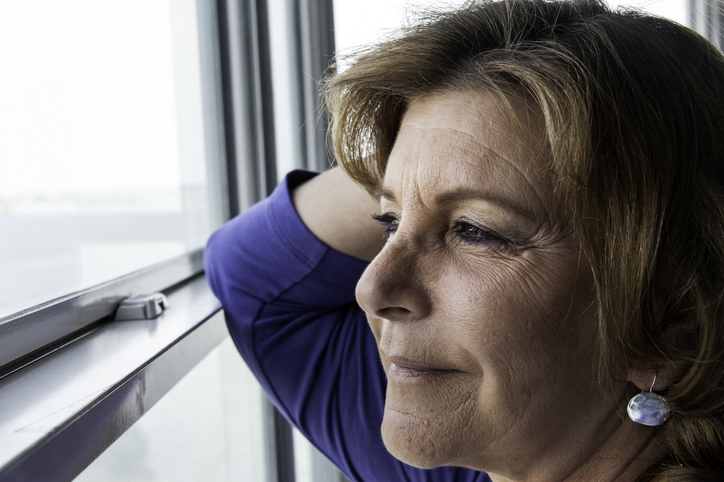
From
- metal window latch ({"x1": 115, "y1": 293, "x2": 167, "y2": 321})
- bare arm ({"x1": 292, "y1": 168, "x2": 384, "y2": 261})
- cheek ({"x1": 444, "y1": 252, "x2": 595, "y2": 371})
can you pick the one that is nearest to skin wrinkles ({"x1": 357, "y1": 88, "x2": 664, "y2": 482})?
cheek ({"x1": 444, "y1": 252, "x2": 595, "y2": 371})

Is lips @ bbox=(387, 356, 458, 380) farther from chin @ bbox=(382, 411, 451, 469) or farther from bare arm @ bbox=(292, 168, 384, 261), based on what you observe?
bare arm @ bbox=(292, 168, 384, 261)

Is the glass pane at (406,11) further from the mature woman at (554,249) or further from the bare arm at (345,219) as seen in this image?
the bare arm at (345,219)

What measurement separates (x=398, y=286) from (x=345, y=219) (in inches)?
15.8

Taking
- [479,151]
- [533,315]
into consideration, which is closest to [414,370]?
[533,315]

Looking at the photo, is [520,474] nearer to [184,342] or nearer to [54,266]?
[184,342]

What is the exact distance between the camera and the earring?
0.82 m

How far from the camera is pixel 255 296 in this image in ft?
4.18

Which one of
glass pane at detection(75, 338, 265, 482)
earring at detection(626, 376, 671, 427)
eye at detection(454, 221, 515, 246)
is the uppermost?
eye at detection(454, 221, 515, 246)

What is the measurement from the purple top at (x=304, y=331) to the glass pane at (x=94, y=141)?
219 mm

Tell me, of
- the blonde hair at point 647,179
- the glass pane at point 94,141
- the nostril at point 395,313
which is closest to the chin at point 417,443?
the nostril at point 395,313

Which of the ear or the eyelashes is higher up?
the eyelashes

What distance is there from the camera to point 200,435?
1.42m

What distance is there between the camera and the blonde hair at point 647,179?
734mm

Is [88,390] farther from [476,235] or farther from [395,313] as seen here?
[476,235]
